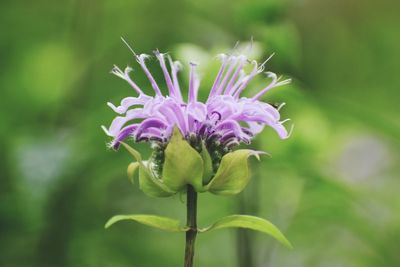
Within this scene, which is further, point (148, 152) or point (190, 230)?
point (148, 152)

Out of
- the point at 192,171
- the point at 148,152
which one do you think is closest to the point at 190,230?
the point at 192,171

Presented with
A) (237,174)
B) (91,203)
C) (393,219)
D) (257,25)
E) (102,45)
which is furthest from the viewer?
(102,45)

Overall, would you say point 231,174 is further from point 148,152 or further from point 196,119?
point 148,152

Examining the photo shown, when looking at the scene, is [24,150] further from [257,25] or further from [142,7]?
[142,7]

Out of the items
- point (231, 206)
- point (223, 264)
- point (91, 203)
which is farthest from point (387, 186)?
point (91, 203)

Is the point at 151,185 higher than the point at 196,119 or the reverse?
the reverse

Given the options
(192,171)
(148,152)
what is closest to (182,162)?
(192,171)
